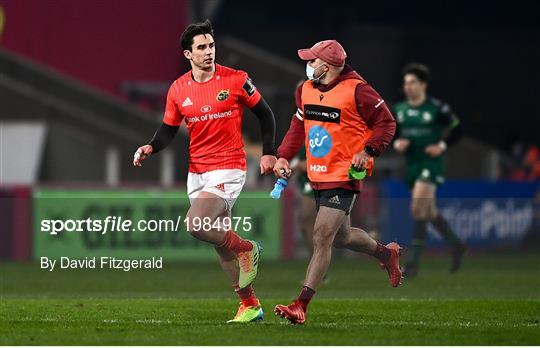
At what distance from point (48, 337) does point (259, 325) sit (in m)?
1.77

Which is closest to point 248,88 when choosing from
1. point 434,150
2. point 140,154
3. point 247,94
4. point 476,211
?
point 247,94

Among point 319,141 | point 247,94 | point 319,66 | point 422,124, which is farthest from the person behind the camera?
point 422,124

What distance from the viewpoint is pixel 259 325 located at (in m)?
12.4

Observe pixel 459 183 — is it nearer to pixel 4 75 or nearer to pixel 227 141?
pixel 4 75

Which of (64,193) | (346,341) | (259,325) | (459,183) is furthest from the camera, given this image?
(459,183)

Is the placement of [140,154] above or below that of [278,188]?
above

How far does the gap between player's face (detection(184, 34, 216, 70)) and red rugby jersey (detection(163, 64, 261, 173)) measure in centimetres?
16

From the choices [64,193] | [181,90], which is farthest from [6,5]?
[181,90]

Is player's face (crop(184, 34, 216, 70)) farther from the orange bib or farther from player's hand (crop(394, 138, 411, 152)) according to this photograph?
player's hand (crop(394, 138, 411, 152))

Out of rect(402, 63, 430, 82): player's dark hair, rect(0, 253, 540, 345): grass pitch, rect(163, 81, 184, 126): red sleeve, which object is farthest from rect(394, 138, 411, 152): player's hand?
rect(163, 81, 184, 126): red sleeve

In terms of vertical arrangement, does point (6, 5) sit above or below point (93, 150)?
above

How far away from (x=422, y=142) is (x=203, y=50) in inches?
267

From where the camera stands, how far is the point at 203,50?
1259cm

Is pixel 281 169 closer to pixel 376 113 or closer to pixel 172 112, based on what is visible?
pixel 376 113
